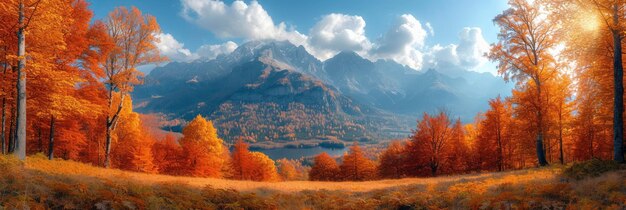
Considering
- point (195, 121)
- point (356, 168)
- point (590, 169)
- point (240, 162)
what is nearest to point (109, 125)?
point (195, 121)

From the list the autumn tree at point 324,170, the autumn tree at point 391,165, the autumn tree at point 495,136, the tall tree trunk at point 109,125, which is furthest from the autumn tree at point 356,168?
the tall tree trunk at point 109,125

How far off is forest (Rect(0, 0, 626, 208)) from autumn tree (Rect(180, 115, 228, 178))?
0.14 metres

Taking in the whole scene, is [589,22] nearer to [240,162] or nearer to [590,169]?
[590,169]

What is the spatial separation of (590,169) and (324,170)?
51291mm

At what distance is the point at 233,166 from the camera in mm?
51375

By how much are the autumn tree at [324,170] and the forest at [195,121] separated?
22.0m

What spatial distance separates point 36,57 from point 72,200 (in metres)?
11.9

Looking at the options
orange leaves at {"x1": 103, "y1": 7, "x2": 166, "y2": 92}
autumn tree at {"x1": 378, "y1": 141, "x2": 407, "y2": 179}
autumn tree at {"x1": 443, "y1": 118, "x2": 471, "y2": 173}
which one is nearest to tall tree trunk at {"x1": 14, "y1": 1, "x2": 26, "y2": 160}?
orange leaves at {"x1": 103, "y1": 7, "x2": 166, "y2": 92}

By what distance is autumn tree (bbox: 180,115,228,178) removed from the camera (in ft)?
136

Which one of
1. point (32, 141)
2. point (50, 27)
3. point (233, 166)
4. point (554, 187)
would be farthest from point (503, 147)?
point (32, 141)

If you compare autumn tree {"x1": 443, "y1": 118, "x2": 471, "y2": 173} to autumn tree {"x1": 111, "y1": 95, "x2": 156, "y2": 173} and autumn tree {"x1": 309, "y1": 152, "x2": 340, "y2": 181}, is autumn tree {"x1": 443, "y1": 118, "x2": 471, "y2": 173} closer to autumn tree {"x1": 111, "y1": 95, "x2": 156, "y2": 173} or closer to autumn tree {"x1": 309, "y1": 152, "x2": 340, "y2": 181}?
autumn tree {"x1": 309, "y1": 152, "x2": 340, "y2": 181}

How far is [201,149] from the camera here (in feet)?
141

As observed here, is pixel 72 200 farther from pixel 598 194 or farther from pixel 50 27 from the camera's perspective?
pixel 598 194

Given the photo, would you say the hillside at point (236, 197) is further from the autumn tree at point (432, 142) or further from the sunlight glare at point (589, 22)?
the autumn tree at point (432, 142)
